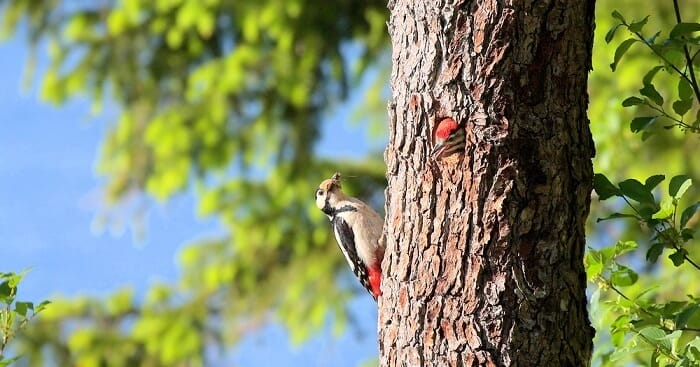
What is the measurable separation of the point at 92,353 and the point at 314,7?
3.85 meters

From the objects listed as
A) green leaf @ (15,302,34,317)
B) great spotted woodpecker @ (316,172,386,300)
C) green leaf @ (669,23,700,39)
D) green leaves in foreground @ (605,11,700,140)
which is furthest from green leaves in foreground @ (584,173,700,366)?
green leaf @ (15,302,34,317)

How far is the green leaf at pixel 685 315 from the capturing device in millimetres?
2639

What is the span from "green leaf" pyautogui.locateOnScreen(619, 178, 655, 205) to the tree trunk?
4.4 inches

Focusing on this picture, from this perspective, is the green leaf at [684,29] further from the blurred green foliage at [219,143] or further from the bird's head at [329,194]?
the blurred green foliage at [219,143]

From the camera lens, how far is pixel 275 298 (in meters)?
8.95

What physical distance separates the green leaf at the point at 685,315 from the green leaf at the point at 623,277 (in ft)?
0.85

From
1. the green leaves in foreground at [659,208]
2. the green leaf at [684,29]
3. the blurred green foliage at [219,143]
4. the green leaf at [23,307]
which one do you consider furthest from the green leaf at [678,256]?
the blurred green foliage at [219,143]

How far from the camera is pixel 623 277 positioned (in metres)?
2.93

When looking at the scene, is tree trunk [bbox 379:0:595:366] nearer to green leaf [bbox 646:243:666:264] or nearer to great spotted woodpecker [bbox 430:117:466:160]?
great spotted woodpecker [bbox 430:117:466:160]

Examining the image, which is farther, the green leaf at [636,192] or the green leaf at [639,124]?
the green leaf at [639,124]

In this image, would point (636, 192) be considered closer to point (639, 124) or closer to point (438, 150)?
point (639, 124)

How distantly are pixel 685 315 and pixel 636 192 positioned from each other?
33 cm

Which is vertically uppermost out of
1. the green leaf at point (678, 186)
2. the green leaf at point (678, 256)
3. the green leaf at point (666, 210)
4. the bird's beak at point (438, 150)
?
the bird's beak at point (438, 150)

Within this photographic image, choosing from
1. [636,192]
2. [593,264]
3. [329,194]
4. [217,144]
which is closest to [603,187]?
[636,192]
